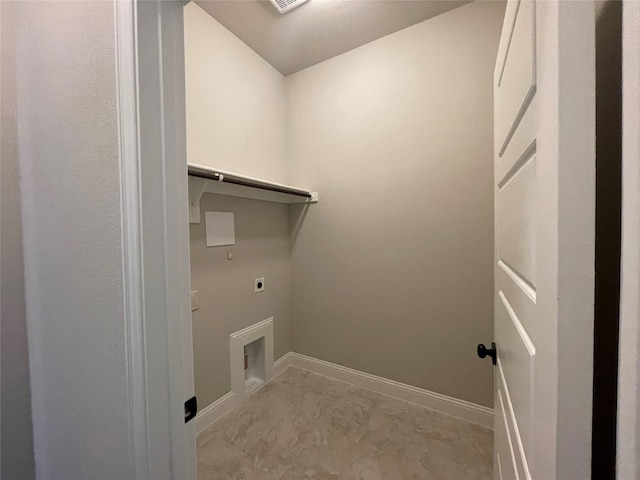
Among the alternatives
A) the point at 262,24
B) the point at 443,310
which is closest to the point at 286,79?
the point at 262,24

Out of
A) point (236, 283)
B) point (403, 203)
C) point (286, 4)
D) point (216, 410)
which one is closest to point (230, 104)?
point (286, 4)

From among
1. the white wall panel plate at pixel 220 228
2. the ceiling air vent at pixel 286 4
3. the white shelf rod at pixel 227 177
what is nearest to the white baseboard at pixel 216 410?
the white wall panel plate at pixel 220 228

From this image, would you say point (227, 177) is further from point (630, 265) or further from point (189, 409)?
point (630, 265)

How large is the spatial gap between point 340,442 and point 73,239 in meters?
1.77

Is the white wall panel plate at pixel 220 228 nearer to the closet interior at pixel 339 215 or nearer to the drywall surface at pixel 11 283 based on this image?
the closet interior at pixel 339 215

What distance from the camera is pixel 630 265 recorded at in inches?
10.3

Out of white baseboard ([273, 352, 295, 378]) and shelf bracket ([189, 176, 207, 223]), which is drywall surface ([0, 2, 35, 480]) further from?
white baseboard ([273, 352, 295, 378])

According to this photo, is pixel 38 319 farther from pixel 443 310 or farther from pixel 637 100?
pixel 443 310

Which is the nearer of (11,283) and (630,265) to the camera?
(630,265)

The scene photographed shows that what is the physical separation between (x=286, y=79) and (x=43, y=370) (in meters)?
2.64

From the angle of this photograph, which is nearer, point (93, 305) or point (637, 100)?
point (637, 100)

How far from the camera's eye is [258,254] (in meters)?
2.18

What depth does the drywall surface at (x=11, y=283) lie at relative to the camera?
774mm

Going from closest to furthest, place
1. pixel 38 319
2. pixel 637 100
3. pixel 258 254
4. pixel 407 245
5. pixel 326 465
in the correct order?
pixel 637 100 → pixel 38 319 → pixel 326 465 → pixel 407 245 → pixel 258 254
